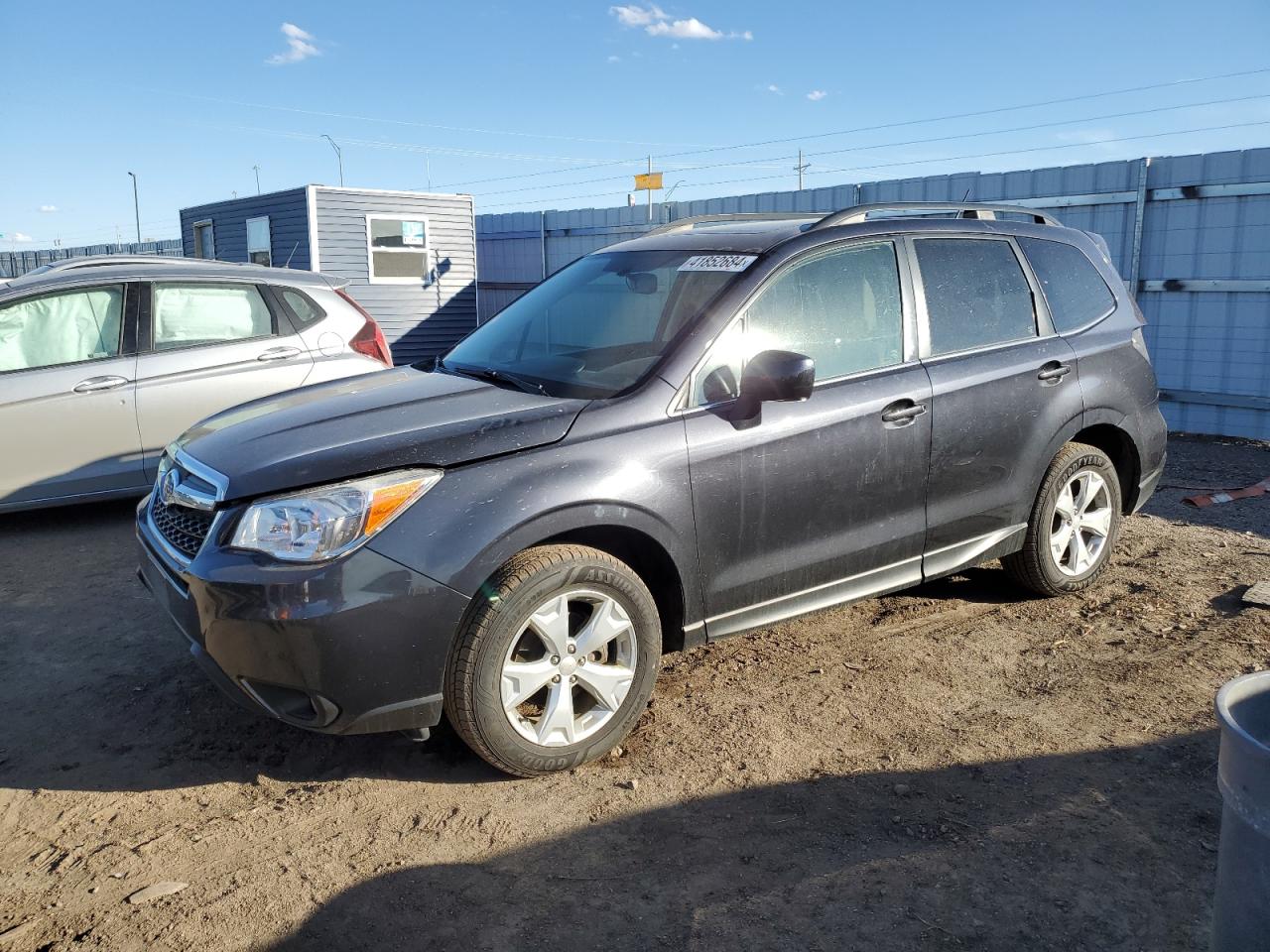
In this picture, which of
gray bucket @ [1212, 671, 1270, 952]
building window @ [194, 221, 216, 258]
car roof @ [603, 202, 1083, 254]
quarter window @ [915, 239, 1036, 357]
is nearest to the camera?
gray bucket @ [1212, 671, 1270, 952]

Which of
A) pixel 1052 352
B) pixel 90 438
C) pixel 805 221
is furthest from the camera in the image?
pixel 90 438

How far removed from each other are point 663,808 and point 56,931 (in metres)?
1.70

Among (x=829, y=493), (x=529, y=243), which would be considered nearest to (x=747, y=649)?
(x=829, y=493)

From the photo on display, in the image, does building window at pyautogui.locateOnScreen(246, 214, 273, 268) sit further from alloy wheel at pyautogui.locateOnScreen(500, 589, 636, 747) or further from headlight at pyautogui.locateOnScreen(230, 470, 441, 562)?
alloy wheel at pyautogui.locateOnScreen(500, 589, 636, 747)

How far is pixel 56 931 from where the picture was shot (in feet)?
8.87

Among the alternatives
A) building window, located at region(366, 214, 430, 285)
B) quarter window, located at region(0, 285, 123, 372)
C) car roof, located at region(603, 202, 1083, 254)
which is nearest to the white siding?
building window, located at region(366, 214, 430, 285)

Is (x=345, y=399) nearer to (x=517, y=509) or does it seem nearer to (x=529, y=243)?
(x=517, y=509)

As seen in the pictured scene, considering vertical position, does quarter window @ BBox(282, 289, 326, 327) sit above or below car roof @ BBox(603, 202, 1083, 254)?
below

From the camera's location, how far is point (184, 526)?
359 centimetres

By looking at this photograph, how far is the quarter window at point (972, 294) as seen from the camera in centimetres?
448

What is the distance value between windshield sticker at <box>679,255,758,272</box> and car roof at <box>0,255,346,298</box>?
4.03 meters

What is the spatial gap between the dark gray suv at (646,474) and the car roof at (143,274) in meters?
3.10

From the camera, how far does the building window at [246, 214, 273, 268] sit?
58.3 ft

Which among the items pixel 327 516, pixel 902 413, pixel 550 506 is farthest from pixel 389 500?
pixel 902 413
